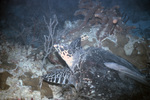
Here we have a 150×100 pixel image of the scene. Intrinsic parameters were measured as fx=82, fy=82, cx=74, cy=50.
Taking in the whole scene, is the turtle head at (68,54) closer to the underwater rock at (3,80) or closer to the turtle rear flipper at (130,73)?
the turtle rear flipper at (130,73)

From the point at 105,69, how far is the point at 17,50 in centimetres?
291

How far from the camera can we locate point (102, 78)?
176cm

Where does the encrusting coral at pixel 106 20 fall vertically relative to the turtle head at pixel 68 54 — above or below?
above

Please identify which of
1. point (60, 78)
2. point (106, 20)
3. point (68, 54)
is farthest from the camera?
point (106, 20)

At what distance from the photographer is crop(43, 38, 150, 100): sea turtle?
1.58 meters

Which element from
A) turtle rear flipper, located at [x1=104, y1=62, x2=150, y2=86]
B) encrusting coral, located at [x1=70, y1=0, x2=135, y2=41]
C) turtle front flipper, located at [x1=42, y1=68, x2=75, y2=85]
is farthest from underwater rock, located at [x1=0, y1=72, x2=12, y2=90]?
encrusting coral, located at [x1=70, y1=0, x2=135, y2=41]

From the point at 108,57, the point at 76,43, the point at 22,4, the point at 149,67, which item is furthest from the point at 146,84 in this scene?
the point at 22,4

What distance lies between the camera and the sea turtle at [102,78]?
158 centimetres

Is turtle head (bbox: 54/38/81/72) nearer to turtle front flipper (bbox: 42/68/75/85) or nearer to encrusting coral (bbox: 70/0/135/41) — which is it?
turtle front flipper (bbox: 42/68/75/85)

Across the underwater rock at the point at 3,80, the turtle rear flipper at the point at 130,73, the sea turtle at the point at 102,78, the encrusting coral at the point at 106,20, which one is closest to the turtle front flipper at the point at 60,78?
the sea turtle at the point at 102,78

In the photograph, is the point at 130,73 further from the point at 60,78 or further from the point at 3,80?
the point at 3,80

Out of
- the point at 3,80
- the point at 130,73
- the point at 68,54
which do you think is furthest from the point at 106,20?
the point at 3,80

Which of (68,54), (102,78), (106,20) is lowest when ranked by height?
(102,78)

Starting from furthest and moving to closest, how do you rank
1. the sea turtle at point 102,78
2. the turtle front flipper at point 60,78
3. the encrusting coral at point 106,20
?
the encrusting coral at point 106,20 < the turtle front flipper at point 60,78 < the sea turtle at point 102,78
